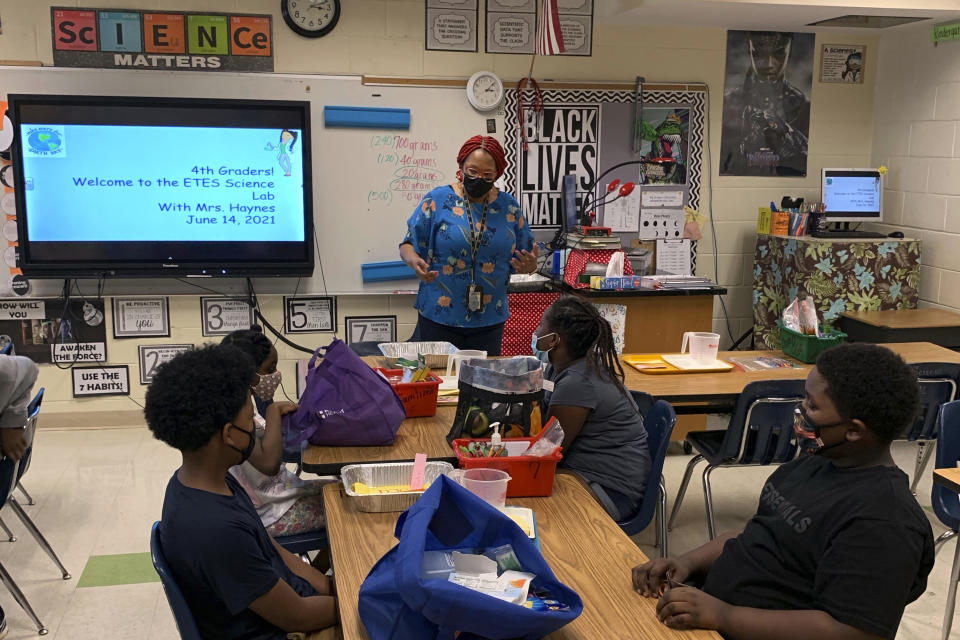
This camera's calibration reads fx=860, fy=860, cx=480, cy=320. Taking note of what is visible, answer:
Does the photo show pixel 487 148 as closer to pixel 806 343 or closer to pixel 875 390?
pixel 806 343

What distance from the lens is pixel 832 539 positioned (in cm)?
150

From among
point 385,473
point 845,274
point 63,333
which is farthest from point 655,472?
point 63,333

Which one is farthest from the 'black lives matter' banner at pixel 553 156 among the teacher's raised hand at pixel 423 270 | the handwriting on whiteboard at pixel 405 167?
the teacher's raised hand at pixel 423 270

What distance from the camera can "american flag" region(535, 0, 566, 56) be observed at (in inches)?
191

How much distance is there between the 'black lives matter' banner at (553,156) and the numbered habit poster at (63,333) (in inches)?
101

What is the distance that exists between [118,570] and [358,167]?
8.40 ft

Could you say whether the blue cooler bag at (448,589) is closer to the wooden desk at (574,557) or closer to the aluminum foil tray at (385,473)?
the wooden desk at (574,557)

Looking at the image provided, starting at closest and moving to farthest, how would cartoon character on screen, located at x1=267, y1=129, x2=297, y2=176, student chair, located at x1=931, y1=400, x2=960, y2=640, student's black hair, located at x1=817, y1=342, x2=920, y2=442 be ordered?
student's black hair, located at x1=817, y1=342, x2=920, y2=442
student chair, located at x1=931, y1=400, x2=960, y2=640
cartoon character on screen, located at x1=267, y1=129, x2=297, y2=176

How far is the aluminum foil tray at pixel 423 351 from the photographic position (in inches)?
124

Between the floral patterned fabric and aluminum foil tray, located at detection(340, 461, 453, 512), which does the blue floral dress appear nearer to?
aluminum foil tray, located at detection(340, 461, 453, 512)

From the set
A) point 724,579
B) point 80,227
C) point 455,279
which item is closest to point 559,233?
point 455,279

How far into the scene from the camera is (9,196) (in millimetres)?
4645

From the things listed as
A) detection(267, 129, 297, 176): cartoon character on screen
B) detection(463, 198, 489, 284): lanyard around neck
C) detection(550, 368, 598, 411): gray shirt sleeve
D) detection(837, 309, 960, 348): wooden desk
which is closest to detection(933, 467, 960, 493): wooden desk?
detection(550, 368, 598, 411): gray shirt sleeve

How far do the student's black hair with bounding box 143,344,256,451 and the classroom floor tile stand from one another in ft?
2.80
